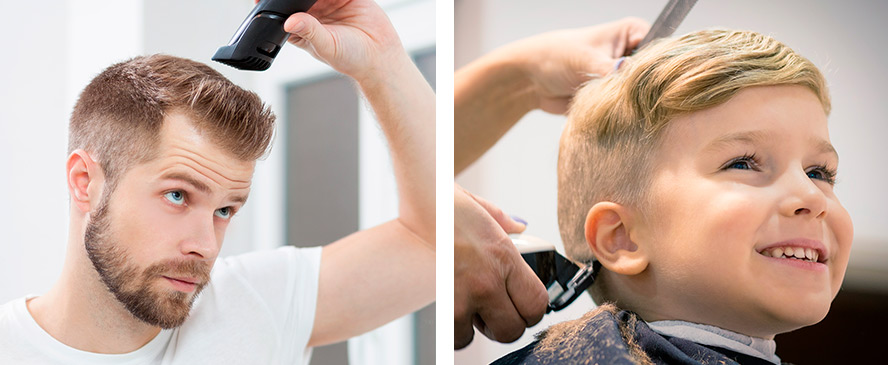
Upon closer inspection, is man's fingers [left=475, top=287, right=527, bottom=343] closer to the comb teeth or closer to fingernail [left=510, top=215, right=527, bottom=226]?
fingernail [left=510, top=215, right=527, bottom=226]

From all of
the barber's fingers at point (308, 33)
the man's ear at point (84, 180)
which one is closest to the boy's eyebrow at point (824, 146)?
the barber's fingers at point (308, 33)

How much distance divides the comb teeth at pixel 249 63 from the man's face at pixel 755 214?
0.58 metres

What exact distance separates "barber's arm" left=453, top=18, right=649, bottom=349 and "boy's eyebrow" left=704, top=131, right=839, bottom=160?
22cm

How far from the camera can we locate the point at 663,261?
0.85m

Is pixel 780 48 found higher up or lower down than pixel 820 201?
higher up

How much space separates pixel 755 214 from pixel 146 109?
2.57 ft

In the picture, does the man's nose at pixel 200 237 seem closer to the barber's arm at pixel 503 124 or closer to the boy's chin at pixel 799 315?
the barber's arm at pixel 503 124

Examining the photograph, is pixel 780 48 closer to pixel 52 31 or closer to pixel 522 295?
pixel 522 295

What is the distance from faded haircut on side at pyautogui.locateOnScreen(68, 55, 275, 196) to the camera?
33.7 inches

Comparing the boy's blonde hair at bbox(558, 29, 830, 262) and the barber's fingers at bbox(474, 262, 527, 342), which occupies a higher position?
the boy's blonde hair at bbox(558, 29, 830, 262)

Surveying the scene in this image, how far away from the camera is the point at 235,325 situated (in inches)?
37.6

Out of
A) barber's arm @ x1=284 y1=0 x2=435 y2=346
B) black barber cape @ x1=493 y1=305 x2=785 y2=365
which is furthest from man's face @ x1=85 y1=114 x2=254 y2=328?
black barber cape @ x1=493 y1=305 x2=785 y2=365

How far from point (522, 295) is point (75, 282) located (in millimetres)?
615

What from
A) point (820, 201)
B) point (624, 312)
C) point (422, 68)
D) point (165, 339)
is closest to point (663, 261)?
point (624, 312)
